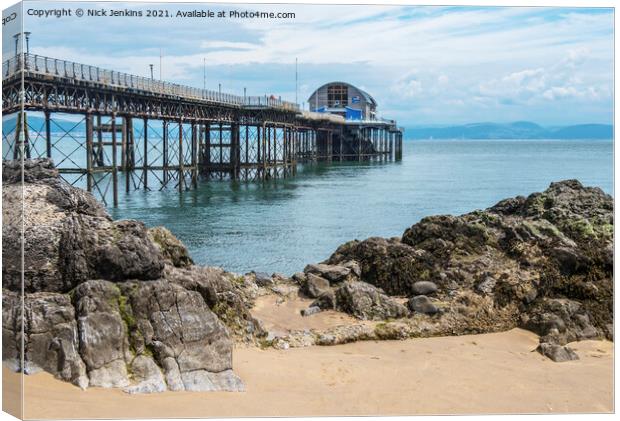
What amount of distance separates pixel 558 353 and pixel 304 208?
1122 inches

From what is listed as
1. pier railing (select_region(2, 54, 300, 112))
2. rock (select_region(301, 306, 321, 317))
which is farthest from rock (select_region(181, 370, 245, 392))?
pier railing (select_region(2, 54, 300, 112))

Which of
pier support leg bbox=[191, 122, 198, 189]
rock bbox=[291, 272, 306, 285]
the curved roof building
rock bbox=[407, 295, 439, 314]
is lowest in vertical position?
rock bbox=[407, 295, 439, 314]

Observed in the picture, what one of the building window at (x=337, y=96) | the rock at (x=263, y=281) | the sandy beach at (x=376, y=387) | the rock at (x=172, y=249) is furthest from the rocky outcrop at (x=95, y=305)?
the building window at (x=337, y=96)

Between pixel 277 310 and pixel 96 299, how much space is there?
5.52 m

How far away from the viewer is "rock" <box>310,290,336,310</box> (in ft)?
51.6

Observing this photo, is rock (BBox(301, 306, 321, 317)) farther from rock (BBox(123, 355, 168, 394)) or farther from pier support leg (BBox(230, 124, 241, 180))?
pier support leg (BBox(230, 124, 241, 180))

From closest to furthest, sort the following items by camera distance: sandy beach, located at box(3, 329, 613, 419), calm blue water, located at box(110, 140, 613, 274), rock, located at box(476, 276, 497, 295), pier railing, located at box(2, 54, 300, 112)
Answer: sandy beach, located at box(3, 329, 613, 419) < rock, located at box(476, 276, 497, 295) < pier railing, located at box(2, 54, 300, 112) < calm blue water, located at box(110, 140, 613, 274)

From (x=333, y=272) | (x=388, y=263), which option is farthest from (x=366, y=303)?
(x=388, y=263)

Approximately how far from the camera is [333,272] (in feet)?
57.4

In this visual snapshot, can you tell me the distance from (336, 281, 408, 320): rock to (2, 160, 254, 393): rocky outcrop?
4231mm

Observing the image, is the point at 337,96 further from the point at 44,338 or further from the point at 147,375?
the point at 44,338

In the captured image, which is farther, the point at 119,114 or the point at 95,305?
the point at 119,114

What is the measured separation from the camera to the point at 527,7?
1213cm

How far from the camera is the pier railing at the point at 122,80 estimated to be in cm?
2186
